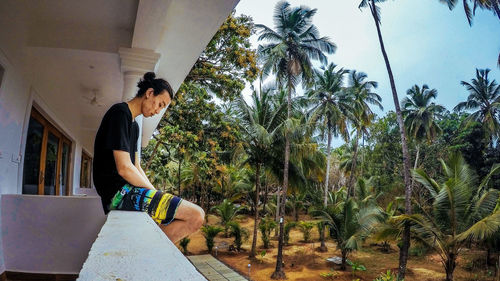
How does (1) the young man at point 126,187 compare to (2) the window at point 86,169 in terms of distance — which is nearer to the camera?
(1) the young man at point 126,187

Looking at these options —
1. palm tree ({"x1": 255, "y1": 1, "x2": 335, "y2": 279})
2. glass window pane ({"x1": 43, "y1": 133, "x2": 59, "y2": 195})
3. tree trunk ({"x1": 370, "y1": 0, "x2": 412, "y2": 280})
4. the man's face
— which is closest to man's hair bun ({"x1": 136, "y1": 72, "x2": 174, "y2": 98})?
the man's face

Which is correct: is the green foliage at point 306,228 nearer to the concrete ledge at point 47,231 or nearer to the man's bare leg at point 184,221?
the concrete ledge at point 47,231

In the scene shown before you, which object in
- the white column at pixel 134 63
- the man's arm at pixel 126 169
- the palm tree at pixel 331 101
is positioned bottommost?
the man's arm at pixel 126 169

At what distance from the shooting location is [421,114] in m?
28.6

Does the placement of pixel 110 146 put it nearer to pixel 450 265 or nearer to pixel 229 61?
pixel 229 61

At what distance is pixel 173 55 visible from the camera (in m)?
3.79

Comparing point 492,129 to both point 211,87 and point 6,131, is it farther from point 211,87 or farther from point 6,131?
point 6,131

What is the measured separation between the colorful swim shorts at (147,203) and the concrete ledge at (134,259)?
0.47 metres

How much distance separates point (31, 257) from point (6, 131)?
1.30 metres

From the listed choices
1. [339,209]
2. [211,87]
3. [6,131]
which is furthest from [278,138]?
[6,131]

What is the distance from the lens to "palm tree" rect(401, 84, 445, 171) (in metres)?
27.8

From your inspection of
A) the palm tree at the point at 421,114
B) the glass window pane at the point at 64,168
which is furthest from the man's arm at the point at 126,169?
the palm tree at the point at 421,114

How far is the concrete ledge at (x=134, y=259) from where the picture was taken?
566 mm

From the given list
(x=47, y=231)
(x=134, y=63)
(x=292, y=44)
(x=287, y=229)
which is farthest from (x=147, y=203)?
(x=287, y=229)
